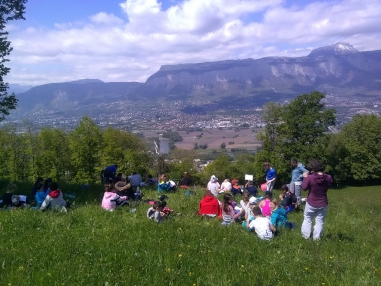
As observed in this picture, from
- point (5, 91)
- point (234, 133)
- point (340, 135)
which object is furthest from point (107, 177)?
point (234, 133)

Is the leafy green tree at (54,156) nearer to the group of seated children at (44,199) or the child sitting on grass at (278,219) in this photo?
the group of seated children at (44,199)

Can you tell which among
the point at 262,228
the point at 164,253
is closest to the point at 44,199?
the point at 164,253

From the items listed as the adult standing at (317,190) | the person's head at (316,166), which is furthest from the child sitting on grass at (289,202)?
the person's head at (316,166)

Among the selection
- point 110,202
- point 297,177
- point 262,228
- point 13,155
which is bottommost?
point 13,155

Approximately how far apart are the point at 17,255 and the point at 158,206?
368cm

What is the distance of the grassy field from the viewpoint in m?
4.82

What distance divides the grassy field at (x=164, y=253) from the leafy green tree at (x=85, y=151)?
27277 millimetres

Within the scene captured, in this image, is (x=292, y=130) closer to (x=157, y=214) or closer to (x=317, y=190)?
(x=317, y=190)

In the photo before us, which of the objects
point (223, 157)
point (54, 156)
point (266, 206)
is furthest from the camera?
point (223, 157)

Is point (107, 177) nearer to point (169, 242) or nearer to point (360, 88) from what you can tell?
point (169, 242)

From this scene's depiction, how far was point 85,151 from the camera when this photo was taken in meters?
35.0

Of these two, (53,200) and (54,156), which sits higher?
(53,200)

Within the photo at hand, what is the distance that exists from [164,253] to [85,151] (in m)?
31.2

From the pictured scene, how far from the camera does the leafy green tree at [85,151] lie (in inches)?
1372
